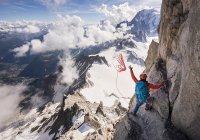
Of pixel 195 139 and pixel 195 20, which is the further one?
pixel 195 139

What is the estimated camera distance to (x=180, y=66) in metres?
22.8

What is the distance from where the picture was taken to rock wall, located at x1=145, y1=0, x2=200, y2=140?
18.0 meters

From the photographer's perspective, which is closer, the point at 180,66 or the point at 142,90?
the point at 180,66

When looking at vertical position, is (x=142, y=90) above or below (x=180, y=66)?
below

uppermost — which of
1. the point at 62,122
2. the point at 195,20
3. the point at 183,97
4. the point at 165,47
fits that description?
the point at 195,20

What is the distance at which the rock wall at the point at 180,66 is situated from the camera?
18.0 metres

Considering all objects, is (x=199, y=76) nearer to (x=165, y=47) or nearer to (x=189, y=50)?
(x=189, y=50)

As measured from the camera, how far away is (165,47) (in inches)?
1129

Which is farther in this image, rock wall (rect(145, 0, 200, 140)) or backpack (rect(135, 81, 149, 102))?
backpack (rect(135, 81, 149, 102))

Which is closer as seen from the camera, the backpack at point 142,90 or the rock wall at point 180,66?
the rock wall at point 180,66

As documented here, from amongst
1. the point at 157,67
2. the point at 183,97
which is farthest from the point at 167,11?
the point at 183,97

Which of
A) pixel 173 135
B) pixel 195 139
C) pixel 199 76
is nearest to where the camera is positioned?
pixel 199 76

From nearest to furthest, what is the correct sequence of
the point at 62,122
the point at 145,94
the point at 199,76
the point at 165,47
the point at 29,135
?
the point at 199,76 < the point at 145,94 < the point at 165,47 < the point at 62,122 < the point at 29,135

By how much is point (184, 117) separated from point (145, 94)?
5091 mm
